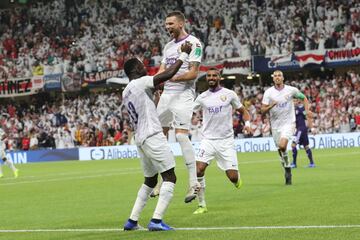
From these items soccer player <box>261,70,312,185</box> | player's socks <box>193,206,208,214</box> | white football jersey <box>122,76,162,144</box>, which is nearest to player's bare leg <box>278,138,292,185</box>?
soccer player <box>261,70,312,185</box>

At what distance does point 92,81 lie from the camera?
163 ft

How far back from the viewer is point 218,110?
14.8 m

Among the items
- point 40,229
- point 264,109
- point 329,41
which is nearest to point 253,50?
point 329,41

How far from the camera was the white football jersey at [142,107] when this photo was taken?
1068cm

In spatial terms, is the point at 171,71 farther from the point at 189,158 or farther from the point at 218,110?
the point at 218,110

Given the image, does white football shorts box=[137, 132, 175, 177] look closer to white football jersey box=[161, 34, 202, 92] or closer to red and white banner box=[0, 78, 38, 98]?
white football jersey box=[161, 34, 202, 92]

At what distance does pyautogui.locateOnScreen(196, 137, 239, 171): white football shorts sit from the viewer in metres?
14.6

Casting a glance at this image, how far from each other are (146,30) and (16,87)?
9.69 m

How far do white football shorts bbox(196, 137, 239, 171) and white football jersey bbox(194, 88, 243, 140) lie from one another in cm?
13

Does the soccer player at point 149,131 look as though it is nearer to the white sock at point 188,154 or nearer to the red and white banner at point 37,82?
the white sock at point 188,154

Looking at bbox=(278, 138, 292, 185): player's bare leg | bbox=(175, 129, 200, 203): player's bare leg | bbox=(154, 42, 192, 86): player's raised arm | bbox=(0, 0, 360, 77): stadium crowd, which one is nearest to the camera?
bbox=(154, 42, 192, 86): player's raised arm

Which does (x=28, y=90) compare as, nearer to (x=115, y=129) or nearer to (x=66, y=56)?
(x=66, y=56)

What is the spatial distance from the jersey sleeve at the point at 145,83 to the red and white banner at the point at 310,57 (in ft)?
108

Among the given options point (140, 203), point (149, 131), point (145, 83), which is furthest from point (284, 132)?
point (145, 83)
